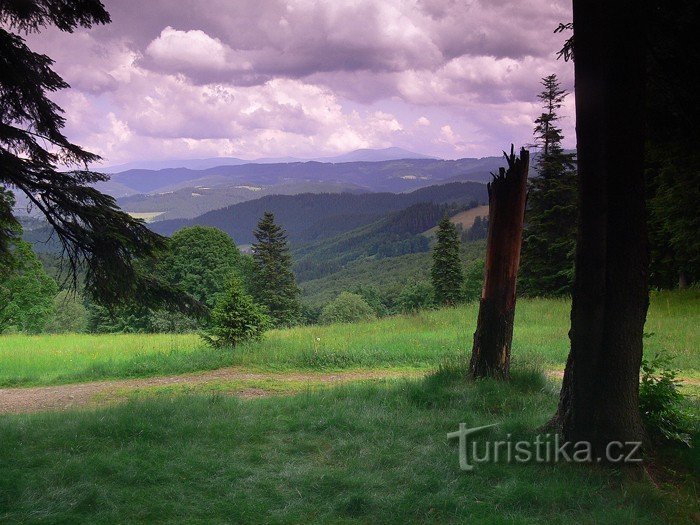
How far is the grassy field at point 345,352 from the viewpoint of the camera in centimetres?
1080

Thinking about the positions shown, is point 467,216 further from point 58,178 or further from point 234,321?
point 58,178

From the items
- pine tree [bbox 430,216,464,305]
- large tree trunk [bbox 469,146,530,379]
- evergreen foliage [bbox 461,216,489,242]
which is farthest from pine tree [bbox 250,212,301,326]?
evergreen foliage [bbox 461,216,489,242]

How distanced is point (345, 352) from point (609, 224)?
25.7ft

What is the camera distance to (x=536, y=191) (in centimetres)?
2555

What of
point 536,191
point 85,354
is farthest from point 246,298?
point 536,191

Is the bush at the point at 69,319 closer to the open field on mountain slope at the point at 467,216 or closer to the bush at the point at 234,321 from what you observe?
the bush at the point at 234,321

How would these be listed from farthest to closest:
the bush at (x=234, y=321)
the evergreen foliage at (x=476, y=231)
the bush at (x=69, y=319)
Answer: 1. the evergreen foliage at (x=476, y=231)
2. the bush at (x=69, y=319)
3. the bush at (x=234, y=321)

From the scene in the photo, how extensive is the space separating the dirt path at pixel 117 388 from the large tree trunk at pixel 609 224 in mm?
5354

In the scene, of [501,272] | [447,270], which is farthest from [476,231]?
[501,272]

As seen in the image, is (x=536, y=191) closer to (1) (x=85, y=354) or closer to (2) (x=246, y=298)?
(2) (x=246, y=298)

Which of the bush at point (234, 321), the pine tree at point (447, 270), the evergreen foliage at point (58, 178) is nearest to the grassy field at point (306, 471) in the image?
the evergreen foliage at point (58, 178)

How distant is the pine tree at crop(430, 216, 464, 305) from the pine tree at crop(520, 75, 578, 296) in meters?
13.1

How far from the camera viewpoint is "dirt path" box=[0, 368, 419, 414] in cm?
860

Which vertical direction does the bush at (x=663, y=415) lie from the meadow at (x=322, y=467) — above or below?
above
